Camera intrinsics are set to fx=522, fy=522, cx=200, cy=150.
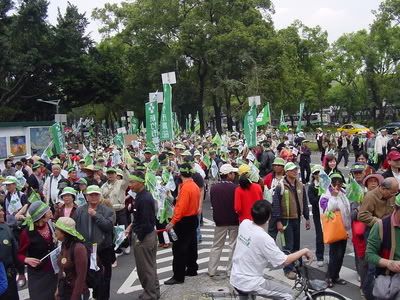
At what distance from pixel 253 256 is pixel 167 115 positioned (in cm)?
1136

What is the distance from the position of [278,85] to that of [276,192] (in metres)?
29.5

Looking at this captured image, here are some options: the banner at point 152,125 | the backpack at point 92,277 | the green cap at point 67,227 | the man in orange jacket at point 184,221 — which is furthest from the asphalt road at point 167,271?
the banner at point 152,125

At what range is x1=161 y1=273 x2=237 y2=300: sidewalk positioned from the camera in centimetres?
671

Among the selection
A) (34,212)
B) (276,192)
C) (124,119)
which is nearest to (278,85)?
(124,119)

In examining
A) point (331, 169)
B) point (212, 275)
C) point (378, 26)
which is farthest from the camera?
point (378, 26)

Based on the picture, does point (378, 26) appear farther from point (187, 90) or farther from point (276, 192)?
point (276, 192)

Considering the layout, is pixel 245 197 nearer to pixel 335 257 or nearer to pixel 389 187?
pixel 335 257

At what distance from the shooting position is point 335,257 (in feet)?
23.9

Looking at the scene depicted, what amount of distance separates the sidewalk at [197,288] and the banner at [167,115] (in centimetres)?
849

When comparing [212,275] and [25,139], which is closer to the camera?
[212,275]

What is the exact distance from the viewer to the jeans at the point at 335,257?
7.25 m

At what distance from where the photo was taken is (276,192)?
24.9ft

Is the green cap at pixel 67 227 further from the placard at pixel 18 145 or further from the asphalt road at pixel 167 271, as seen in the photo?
the placard at pixel 18 145

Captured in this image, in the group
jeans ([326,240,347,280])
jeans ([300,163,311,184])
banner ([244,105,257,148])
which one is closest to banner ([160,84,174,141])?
banner ([244,105,257,148])
